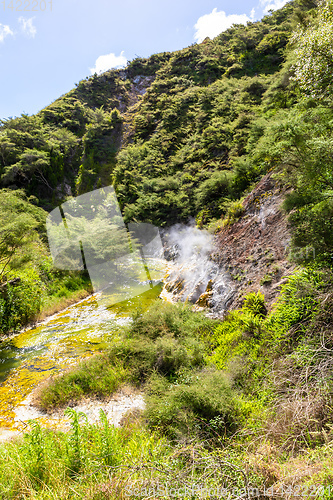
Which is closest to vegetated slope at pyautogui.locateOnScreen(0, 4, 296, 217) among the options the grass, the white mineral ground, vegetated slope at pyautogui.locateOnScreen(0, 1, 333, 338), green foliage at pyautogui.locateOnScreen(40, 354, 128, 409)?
vegetated slope at pyautogui.locateOnScreen(0, 1, 333, 338)

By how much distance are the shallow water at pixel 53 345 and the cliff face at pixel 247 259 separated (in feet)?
8.09

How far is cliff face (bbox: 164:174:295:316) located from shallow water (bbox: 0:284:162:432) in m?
2.47

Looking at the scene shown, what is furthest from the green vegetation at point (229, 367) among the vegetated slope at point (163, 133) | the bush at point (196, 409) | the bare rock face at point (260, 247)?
the vegetated slope at point (163, 133)

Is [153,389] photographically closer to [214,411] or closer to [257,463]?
[214,411]

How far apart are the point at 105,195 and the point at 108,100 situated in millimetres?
21343

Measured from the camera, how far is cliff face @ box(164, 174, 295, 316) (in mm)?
5918

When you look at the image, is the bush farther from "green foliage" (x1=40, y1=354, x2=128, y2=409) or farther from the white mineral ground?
"green foliage" (x1=40, y1=354, x2=128, y2=409)

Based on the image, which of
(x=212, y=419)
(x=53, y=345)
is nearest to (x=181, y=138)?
(x=53, y=345)

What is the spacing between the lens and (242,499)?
193 cm

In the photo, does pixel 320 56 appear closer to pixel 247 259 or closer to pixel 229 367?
pixel 247 259

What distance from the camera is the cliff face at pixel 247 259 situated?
19.4ft

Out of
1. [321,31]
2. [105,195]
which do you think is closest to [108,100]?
[105,195]

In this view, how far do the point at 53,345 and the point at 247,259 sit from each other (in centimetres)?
718

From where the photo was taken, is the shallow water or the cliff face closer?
the cliff face
